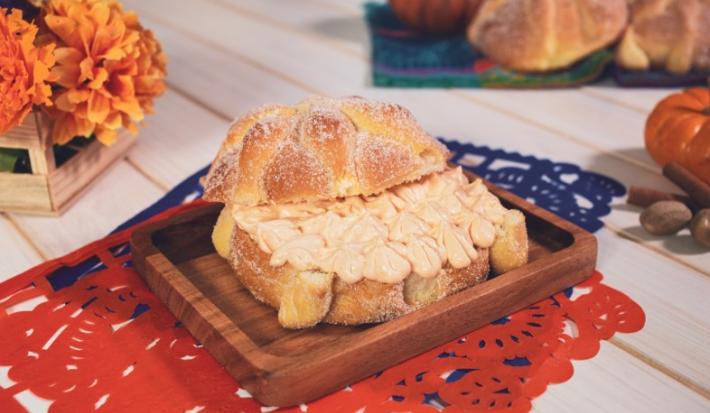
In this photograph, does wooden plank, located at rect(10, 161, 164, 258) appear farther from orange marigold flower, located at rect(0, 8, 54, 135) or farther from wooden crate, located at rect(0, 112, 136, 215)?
orange marigold flower, located at rect(0, 8, 54, 135)

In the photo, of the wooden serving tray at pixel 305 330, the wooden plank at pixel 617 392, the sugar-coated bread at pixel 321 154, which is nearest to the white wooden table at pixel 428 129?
the wooden plank at pixel 617 392

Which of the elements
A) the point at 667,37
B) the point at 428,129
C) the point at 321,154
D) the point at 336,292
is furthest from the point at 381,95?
the point at 336,292

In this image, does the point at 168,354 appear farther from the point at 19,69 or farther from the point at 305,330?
the point at 19,69

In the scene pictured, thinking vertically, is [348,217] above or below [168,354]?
above

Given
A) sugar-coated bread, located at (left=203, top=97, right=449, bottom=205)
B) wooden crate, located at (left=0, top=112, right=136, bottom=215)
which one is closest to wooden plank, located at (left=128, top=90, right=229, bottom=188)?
wooden crate, located at (left=0, top=112, right=136, bottom=215)

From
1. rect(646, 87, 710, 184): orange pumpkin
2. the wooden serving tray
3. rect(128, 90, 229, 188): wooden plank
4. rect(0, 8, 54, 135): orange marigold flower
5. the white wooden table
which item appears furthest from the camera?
rect(128, 90, 229, 188): wooden plank

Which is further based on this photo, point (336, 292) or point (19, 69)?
point (19, 69)

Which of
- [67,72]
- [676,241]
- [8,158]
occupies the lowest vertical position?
[676,241]
